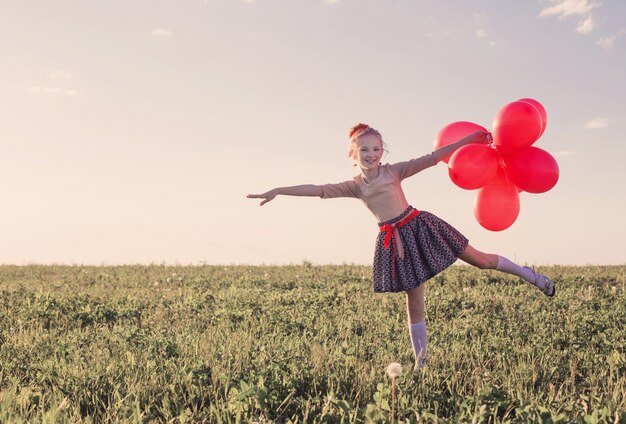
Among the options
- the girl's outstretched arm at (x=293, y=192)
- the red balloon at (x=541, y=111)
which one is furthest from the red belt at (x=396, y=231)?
the red balloon at (x=541, y=111)

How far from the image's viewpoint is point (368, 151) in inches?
246

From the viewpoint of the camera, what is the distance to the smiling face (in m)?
6.25

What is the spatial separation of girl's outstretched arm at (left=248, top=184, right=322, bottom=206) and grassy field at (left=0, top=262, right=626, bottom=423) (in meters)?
1.51

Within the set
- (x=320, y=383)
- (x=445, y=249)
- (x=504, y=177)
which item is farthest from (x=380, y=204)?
(x=320, y=383)

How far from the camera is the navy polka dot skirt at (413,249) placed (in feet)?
20.2

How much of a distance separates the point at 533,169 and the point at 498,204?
0.54m

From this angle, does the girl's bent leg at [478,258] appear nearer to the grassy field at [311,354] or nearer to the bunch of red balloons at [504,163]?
the bunch of red balloons at [504,163]

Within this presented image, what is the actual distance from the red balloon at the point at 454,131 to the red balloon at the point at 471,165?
0.37m

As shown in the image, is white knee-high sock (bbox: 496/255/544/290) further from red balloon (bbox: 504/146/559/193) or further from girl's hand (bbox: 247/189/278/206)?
girl's hand (bbox: 247/189/278/206)

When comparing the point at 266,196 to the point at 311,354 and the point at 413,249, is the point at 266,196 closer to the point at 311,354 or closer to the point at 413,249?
the point at 413,249

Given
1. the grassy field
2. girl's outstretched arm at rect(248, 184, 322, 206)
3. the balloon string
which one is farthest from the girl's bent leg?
girl's outstretched arm at rect(248, 184, 322, 206)

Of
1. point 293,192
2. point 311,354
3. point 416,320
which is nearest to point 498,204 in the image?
point 416,320

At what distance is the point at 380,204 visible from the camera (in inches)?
249

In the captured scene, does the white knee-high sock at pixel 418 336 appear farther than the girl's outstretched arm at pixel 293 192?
No
